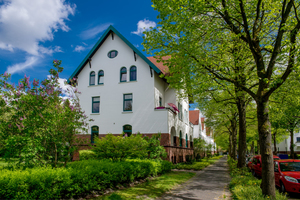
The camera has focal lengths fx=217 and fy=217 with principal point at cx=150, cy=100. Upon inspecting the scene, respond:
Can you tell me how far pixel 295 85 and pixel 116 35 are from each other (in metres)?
17.0

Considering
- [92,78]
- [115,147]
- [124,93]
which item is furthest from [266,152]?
[92,78]

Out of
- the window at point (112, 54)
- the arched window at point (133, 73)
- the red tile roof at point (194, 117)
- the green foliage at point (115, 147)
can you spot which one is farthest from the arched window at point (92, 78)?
the red tile roof at point (194, 117)

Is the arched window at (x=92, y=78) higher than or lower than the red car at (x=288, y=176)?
higher

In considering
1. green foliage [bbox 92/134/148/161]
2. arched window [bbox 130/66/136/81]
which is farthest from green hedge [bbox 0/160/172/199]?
arched window [bbox 130/66/136/81]

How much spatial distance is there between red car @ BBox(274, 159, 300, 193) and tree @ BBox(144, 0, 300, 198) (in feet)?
9.65

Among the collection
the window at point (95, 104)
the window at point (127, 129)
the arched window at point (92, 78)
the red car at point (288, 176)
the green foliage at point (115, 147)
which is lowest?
the red car at point (288, 176)

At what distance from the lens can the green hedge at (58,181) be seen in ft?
19.8

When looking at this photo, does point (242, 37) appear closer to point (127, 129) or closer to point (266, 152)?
point (266, 152)

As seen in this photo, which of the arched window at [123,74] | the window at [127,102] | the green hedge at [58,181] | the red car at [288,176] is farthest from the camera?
the arched window at [123,74]

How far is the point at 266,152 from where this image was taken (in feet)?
24.8

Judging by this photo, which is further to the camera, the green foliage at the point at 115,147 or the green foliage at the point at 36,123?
the green foliage at the point at 115,147

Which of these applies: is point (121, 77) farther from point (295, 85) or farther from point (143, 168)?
point (295, 85)

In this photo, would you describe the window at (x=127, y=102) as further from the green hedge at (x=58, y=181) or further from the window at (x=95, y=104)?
the green hedge at (x=58, y=181)

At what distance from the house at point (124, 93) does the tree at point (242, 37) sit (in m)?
9.20
